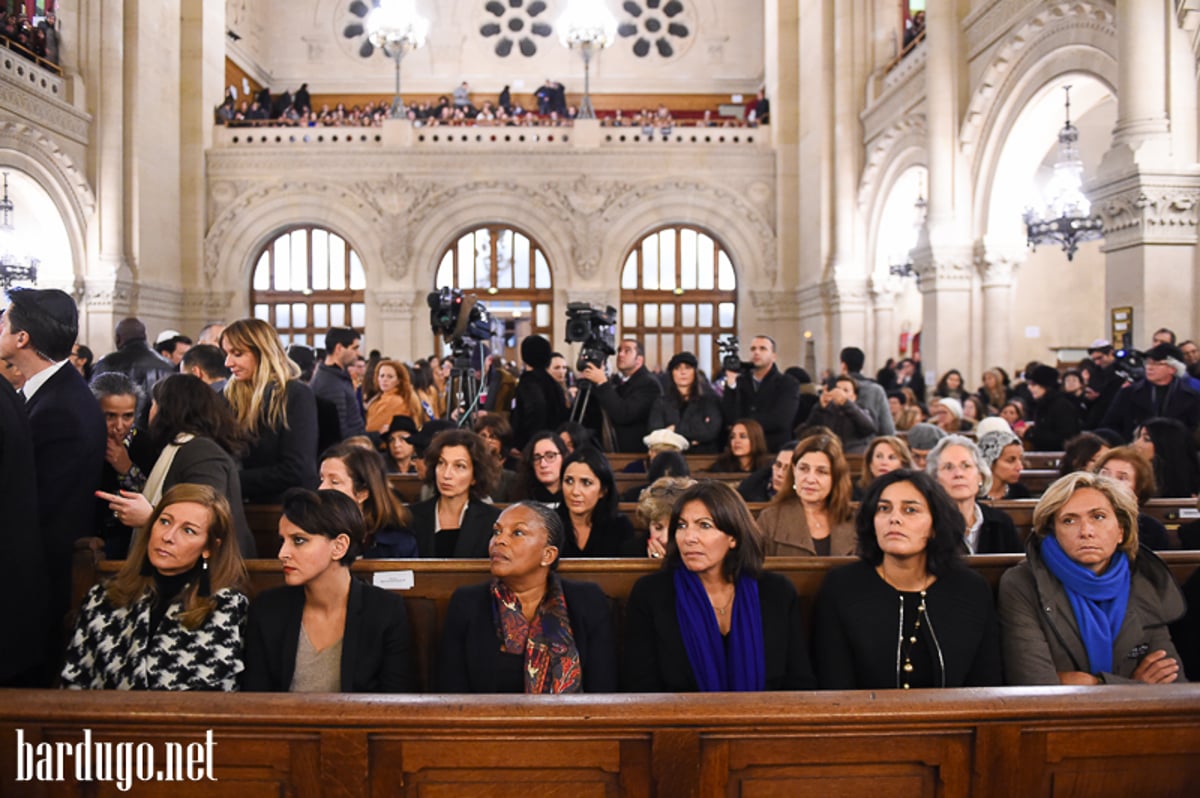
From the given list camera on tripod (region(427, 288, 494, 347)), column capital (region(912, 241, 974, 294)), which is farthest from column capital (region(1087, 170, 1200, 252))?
camera on tripod (region(427, 288, 494, 347))

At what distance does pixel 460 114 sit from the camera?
21.0 metres

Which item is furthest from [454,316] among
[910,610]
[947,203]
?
[947,203]

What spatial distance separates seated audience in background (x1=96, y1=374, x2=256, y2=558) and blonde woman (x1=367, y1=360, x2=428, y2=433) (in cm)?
291

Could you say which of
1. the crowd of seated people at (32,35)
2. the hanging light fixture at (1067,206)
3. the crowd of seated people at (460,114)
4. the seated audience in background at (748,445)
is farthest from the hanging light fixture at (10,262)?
the hanging light fixture at (1067,206)

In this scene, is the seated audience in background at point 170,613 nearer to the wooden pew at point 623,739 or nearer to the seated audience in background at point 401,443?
the wooden pew at point 623,739

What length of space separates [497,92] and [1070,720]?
78.0 ft

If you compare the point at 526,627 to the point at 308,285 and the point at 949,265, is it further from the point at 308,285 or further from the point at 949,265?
the point at 308,285

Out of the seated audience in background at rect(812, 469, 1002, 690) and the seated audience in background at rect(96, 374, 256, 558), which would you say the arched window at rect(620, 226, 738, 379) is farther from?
the seated audience in background at rect(812, 469, 1002, 690)

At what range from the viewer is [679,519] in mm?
3281

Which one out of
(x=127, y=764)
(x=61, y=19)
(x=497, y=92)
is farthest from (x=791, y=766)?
(x=497, y=92)

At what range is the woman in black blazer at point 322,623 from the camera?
Answer: 3053mm

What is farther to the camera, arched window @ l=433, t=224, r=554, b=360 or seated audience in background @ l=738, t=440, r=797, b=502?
arched window @ l=433, t=224, r=554, b=360

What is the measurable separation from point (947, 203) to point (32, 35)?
45.2 ft

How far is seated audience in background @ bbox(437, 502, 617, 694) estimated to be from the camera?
10.2 ft
